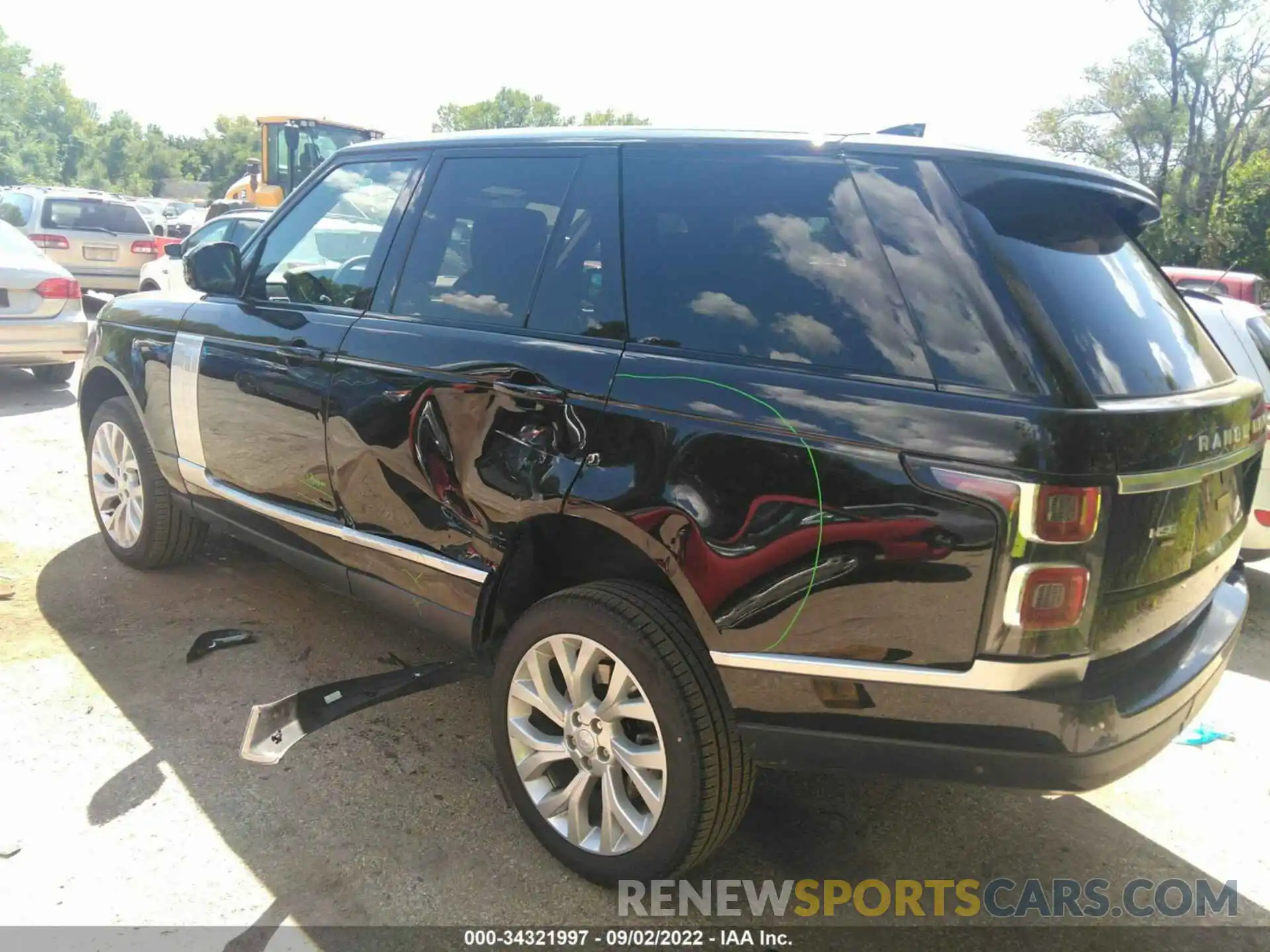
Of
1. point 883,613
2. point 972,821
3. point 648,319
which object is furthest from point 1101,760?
point 648,319

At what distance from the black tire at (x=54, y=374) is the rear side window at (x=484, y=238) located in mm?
7706

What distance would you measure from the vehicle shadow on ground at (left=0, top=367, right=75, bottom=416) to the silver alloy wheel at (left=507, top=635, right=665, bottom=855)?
7.10 metres

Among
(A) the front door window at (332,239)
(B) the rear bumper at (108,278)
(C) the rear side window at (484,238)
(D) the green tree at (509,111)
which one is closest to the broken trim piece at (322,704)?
(C) the rear side window at (484,238)

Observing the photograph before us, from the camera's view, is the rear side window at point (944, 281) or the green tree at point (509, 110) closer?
the rear side window at point (944, 281)

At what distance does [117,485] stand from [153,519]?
399mm

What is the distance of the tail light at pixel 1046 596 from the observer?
1.92 meters

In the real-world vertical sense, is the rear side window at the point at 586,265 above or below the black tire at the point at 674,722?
above

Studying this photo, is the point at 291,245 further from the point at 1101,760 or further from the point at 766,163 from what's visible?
the point at 1101,760

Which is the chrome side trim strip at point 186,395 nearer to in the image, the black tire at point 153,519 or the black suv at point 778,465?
the black tire at point 153,519

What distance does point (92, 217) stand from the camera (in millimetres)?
12820

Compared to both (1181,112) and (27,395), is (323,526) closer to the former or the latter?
(27,395)

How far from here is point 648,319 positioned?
8.25ft

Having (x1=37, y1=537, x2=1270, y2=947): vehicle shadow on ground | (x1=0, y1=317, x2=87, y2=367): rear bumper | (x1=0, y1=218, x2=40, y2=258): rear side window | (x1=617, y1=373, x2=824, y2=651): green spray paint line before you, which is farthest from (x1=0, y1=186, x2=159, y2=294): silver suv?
(x1=617, y1=373, x2=824, y2=651): green spray paint line

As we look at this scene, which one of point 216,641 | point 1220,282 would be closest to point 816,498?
point 216,641
